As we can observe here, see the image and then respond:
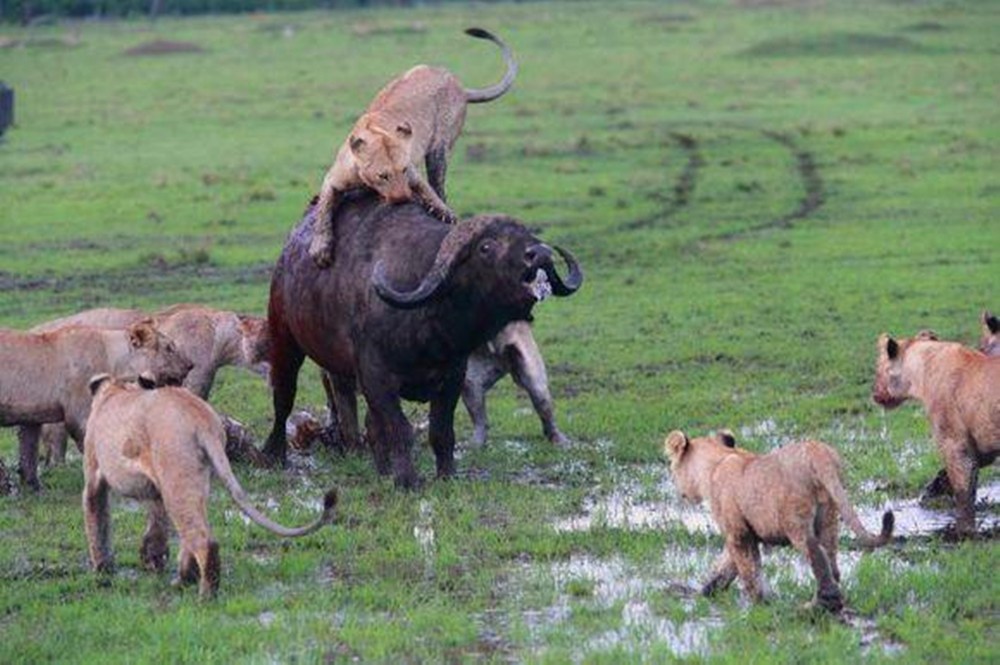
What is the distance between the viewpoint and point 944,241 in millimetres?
21562

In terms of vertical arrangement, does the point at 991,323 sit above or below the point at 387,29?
above

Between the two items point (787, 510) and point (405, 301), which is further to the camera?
point (405, 301)

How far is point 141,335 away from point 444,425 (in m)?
1.77

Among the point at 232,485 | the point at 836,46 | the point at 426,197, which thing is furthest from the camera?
the point at 836,46

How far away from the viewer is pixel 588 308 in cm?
1877

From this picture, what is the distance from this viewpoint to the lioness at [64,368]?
11.5 metres

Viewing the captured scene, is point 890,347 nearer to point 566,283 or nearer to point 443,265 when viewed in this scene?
point 566,283

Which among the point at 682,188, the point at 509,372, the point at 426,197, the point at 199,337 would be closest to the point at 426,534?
the point at 426,197

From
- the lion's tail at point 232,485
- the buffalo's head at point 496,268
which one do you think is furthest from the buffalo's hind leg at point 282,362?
the lion's tail at point 232,485

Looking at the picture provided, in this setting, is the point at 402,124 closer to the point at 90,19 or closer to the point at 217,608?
the point at 217,608

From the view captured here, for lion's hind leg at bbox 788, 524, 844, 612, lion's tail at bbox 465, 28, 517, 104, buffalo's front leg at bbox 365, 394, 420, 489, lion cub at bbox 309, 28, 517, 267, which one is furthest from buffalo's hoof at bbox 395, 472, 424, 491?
lion's hind leg at bbox 788, 524, 844, 612

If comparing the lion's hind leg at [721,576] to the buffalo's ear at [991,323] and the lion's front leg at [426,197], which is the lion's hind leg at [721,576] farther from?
the lion's front leg at [426,197]

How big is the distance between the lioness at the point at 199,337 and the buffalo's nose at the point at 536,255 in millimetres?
2812

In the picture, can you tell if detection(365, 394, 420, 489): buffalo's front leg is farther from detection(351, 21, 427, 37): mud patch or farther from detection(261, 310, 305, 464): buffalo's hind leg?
detection(351, 21, 427, 37): mud patch
